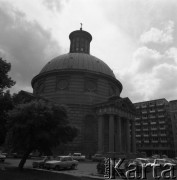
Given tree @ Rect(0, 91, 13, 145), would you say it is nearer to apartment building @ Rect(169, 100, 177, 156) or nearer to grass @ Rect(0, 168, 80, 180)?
grass @ Rect(0, 168, 80, 180)

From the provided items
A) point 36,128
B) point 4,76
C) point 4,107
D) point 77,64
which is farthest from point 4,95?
point 77,64

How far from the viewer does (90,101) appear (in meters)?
52.7

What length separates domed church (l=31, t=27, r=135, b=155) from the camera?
1902 inches

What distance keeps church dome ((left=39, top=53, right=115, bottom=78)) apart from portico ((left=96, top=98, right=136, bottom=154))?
10.0 m

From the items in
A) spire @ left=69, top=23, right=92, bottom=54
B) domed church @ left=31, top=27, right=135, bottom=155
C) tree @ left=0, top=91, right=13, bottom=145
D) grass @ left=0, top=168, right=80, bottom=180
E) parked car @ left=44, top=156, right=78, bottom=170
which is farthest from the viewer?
spire @ left=69, top=23, right=92, bottom=54

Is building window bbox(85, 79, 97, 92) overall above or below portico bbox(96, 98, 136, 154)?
above

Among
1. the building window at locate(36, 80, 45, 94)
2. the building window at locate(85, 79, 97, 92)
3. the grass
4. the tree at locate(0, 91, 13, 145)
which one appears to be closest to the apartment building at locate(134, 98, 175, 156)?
→ the building window at locate(85, 79, 97, 92)

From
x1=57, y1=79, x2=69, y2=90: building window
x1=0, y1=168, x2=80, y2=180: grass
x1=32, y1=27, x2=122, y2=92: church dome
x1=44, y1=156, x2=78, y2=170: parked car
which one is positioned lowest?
x1=0, y1=168, x2=80, y2=180: grass

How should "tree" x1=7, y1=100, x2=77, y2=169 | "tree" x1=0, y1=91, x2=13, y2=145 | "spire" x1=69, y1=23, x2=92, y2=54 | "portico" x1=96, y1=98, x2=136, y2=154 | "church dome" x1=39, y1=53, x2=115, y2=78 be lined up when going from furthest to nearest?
"spire" x1=69, y1=23, x2=92, y2=54
"church dome" x1=39, y1=53, x2=115, y2=78
"portico" x1=96, y1=98, x2=136, y2=154
"tree" x1=0, y1=91, x2=13, y2=145
"tree" x1=7, y1=100, x2=77, y2=169

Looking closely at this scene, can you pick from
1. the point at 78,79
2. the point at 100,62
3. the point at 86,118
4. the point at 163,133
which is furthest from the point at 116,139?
the point at 163,133

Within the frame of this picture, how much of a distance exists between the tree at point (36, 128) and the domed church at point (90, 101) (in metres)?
20.9

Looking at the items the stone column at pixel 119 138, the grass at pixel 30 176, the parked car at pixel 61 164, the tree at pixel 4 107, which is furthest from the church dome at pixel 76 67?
the grass at pixel 30 176

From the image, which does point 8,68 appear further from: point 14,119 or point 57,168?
point 57,168

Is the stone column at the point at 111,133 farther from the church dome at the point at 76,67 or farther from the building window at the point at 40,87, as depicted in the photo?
the building window at the point at 40,87
